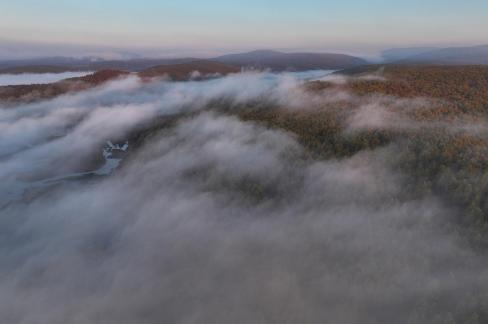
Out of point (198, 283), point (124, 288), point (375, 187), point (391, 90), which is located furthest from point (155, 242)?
point (391, 90)

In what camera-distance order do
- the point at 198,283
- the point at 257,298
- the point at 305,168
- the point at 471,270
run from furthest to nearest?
the point at 305,168 → the point at 198,283 → the point at 257,298 → the point at 471,270

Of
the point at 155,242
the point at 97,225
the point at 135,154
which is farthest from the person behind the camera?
the point at 135,154

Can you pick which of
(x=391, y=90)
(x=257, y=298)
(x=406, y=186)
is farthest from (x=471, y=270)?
(x=391, y=90)

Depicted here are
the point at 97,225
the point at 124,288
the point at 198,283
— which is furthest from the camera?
the point at 97,225

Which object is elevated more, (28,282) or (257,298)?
(257,298)

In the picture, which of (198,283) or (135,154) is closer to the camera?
(198,283)

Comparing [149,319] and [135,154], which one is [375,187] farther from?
[135,154]

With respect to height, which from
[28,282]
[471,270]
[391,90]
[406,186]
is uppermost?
[391,90]

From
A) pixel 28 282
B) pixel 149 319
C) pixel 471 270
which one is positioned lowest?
pixel 28 282

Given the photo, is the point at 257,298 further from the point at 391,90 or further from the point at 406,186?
the point at 391,90
